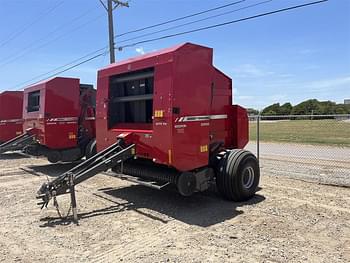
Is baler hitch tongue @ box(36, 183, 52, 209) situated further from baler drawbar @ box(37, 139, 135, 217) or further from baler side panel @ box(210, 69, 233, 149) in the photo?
baler side panel @ box(210, 69, 233, 149)

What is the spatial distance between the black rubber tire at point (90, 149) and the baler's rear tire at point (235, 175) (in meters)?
4.94

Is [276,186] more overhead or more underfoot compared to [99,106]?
more underfoot

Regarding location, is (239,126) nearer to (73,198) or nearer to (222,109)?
(222,109)

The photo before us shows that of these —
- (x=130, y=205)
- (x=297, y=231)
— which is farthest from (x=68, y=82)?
(x=297, y=231)

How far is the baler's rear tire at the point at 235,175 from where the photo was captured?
669 centimetres

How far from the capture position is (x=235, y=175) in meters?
6.67

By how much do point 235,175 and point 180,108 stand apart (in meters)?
1.73

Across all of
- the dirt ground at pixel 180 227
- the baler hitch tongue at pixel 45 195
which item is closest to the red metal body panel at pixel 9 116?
the dirt ground at pixel 180 227

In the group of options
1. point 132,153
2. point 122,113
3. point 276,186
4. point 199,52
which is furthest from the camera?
point 276,186

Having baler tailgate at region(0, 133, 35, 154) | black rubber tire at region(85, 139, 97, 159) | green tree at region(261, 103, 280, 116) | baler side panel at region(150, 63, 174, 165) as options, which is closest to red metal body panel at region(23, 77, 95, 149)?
baler tailgate at region(0, 133, 35, 154)

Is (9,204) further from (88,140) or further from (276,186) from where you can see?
(276,186)

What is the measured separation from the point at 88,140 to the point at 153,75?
19.8 ft

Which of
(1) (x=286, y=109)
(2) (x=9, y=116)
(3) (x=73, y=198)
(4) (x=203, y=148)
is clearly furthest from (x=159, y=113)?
(1) (x=286, y=109)

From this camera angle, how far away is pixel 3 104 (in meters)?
16.1
